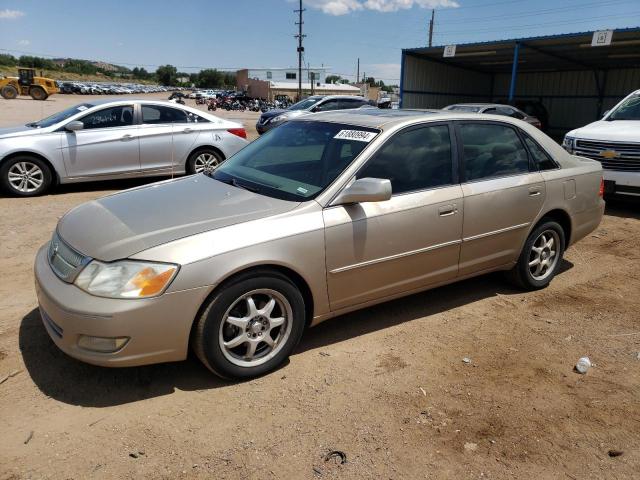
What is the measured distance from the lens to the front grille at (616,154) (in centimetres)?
741

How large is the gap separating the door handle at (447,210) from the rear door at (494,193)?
0.40 ft

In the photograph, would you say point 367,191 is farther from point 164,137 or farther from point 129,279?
point 164,137

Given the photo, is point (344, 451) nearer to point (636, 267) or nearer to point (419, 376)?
point (419, 376)

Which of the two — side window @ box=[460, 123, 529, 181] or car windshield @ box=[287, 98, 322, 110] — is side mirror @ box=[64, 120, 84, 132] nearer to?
side window @ box=[460, 123, 529, 181]

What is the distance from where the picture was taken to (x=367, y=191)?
3291mm

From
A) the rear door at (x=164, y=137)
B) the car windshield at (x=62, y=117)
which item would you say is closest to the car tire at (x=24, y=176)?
the car windshield at (x=62, y=117)

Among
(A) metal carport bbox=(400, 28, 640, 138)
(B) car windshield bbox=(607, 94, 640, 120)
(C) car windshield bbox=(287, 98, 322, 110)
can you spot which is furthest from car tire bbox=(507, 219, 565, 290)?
(C) car windshield bbox=(287, 98, 322, 110)

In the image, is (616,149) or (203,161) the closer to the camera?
(616,149)

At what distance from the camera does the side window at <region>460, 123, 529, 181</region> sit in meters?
4.15

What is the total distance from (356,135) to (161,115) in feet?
19.6

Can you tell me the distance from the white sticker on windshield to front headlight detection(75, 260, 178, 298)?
1667mm

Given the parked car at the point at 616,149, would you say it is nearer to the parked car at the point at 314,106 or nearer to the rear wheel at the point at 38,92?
the parked car at the point at 314,106

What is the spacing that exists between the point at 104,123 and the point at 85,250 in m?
6.04

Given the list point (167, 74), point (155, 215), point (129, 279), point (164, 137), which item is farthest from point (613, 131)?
point (167, 74)
